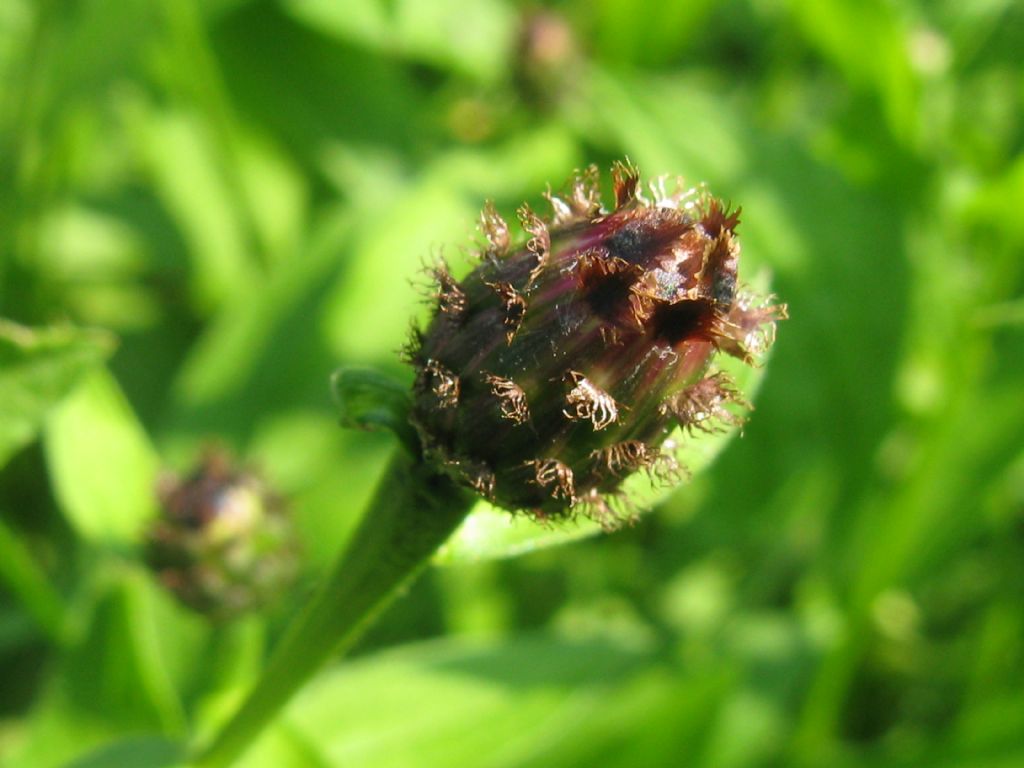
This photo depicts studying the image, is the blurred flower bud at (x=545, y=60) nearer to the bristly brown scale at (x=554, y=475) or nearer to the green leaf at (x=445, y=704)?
the green leaf at (x=445, y=704)

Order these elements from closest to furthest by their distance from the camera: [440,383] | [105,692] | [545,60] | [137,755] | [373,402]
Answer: [440,383]
[373,402]
[137,755]
[105,692]
[545,60]

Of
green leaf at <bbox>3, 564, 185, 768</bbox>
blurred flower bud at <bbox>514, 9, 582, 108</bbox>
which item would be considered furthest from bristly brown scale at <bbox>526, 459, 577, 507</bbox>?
blurred flower bud at <bbox>514, 9, 582, 108</bbox>

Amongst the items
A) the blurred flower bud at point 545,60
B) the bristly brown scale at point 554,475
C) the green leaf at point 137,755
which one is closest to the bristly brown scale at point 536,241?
the bristly brown scale at point 554,475

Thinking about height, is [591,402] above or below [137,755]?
above

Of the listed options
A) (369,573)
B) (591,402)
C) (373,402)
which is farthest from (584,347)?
(369,573)

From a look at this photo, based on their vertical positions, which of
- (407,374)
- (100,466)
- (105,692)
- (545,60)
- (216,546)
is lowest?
(105,692)

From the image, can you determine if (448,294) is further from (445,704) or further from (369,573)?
(445,704)

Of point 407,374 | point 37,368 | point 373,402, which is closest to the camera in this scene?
point 373,402

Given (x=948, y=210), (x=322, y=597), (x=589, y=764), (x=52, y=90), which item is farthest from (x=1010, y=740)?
(x=52, y=90)
